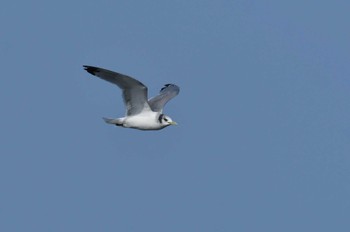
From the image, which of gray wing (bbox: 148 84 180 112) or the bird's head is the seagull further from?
gray wing (bbox: 148 84 180 112)

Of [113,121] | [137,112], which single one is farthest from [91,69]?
[137,112]

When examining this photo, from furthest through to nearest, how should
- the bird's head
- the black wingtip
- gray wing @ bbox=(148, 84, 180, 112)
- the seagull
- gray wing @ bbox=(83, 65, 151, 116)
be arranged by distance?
gray wing @ bbox=(148, 84, 180, 112) < the bird's head < the seagull < gray wing @ bbox=(83, 65, 151, 116) < the black wingtip

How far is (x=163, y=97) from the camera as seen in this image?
40.4 metres

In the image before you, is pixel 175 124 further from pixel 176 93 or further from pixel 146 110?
pixel 176 93

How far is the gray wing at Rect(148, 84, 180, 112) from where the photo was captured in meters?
39.4

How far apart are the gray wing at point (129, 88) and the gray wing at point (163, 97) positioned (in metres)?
2.27

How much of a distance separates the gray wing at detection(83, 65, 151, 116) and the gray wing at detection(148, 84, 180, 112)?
2.27m

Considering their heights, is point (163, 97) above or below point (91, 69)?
above

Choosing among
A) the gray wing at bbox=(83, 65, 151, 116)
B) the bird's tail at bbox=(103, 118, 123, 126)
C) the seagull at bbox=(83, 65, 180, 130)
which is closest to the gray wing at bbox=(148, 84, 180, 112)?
the seagull at bbox=(83, 65, 180, 130)

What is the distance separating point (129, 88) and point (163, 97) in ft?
14.7

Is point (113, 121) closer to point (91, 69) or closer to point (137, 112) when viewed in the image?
point (137, 112)

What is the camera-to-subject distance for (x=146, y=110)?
37.0 metres

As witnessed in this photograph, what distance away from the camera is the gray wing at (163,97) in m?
39.4

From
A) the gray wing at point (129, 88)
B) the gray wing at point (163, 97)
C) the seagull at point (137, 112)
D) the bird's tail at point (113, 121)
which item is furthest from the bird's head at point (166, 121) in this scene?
the gray wing at point (163, 97)
